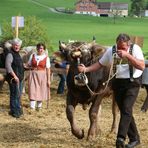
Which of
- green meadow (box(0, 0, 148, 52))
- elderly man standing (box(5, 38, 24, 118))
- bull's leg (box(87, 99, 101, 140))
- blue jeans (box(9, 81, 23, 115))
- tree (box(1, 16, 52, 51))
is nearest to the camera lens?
bull's leg (box(87, 99, 101, 140))

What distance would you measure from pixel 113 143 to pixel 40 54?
139 inches

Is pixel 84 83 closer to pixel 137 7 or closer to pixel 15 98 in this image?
pixel 15 98

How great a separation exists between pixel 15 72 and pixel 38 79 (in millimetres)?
1002

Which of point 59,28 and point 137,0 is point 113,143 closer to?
point 59,28

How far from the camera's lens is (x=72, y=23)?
67438mm

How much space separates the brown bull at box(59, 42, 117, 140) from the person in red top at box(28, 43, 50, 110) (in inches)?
109

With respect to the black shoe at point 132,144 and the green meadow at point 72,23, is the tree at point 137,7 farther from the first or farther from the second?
the black shoe at point 132,144

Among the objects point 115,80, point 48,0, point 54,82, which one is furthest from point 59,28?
point 48,0

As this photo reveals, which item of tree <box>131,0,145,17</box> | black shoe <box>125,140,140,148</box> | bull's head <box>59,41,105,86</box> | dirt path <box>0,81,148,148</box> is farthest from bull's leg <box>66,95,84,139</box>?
tree <box>131,0,145,17</box>

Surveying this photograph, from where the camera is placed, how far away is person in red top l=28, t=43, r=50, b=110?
9.82 m

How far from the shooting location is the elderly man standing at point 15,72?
8992 mm

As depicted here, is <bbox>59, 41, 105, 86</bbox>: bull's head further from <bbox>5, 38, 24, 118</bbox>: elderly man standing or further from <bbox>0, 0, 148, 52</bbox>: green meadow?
<bbox>0, 0, 148, 52</bbox>: green meadow

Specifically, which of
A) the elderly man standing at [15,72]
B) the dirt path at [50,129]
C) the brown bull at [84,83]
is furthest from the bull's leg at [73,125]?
the elderly man standing at [15,72]

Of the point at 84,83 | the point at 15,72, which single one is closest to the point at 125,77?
the point at 84,83
